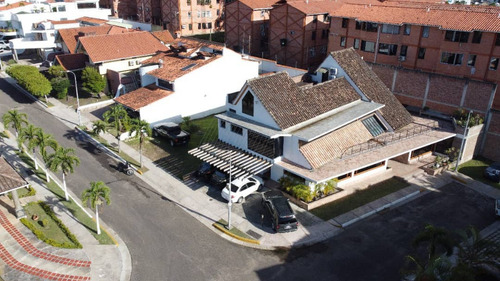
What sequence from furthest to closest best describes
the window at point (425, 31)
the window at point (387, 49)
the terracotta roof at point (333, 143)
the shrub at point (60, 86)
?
the shrub at point (60, 86)
the window at point (387, 49)
the window at point (425, 31)
the terracotta roof at point (333, 143)

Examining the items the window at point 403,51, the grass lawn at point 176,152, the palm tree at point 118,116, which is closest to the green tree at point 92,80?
the palm tree at point 118,116

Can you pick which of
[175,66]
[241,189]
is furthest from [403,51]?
[241,189]

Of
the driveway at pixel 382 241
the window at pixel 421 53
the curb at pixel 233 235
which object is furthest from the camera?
the window at pixel 421 53

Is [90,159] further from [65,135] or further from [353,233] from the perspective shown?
→ [353,233]

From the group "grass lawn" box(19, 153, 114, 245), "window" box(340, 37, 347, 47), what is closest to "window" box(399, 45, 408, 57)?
"window" box(340, 37, 347, 47)

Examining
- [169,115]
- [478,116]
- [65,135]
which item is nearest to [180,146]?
[169,115]

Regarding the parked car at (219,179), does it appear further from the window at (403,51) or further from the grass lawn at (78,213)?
the window at (403,51)
